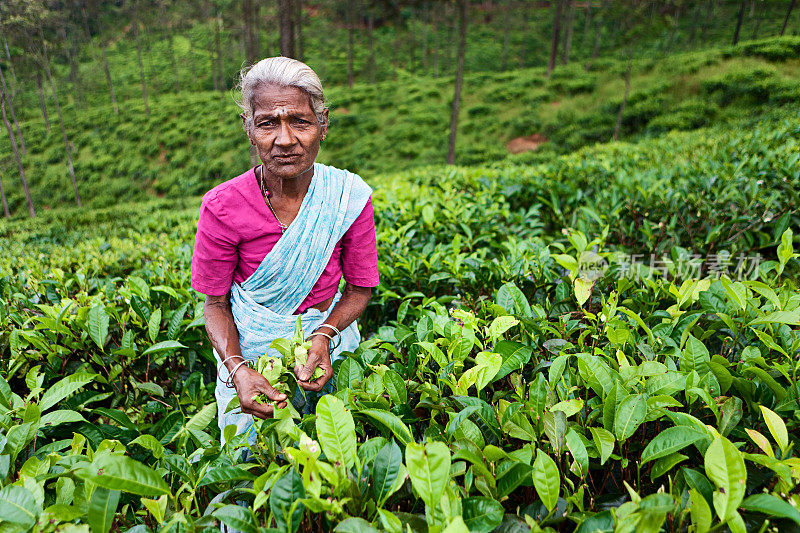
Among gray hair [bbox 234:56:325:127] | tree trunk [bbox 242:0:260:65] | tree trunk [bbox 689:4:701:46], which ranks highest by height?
tree trunk [bbox 689:4:701:46]

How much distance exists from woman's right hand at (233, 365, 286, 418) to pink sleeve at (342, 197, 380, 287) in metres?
0.54

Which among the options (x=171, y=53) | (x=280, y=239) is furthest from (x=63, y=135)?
(x=280, y=239)

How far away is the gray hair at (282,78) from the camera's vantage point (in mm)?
1394

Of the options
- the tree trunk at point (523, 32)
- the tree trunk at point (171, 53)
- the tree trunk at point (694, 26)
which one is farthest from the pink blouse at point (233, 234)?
the tree trunk at point (694, 26)

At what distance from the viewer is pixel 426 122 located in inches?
757

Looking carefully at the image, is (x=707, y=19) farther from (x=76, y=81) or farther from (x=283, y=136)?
(x=76, y=81)

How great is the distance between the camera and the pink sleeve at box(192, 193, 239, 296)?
150 centimetres

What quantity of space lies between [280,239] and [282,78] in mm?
518

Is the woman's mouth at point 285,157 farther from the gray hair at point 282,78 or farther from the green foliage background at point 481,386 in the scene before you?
the green foliage background at point 481,386

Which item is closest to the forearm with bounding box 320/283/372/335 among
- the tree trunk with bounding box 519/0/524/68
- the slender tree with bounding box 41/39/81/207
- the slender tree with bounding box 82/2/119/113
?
the slender tree with bounding box 41/39/81/207

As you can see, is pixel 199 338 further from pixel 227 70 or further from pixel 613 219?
pixel 227 70

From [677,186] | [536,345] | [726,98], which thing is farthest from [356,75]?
[536,345]

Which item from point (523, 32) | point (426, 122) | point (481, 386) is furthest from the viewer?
point (523, 32)

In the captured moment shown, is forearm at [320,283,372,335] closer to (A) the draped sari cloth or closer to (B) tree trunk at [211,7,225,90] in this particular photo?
(A) the draped sari cloth
